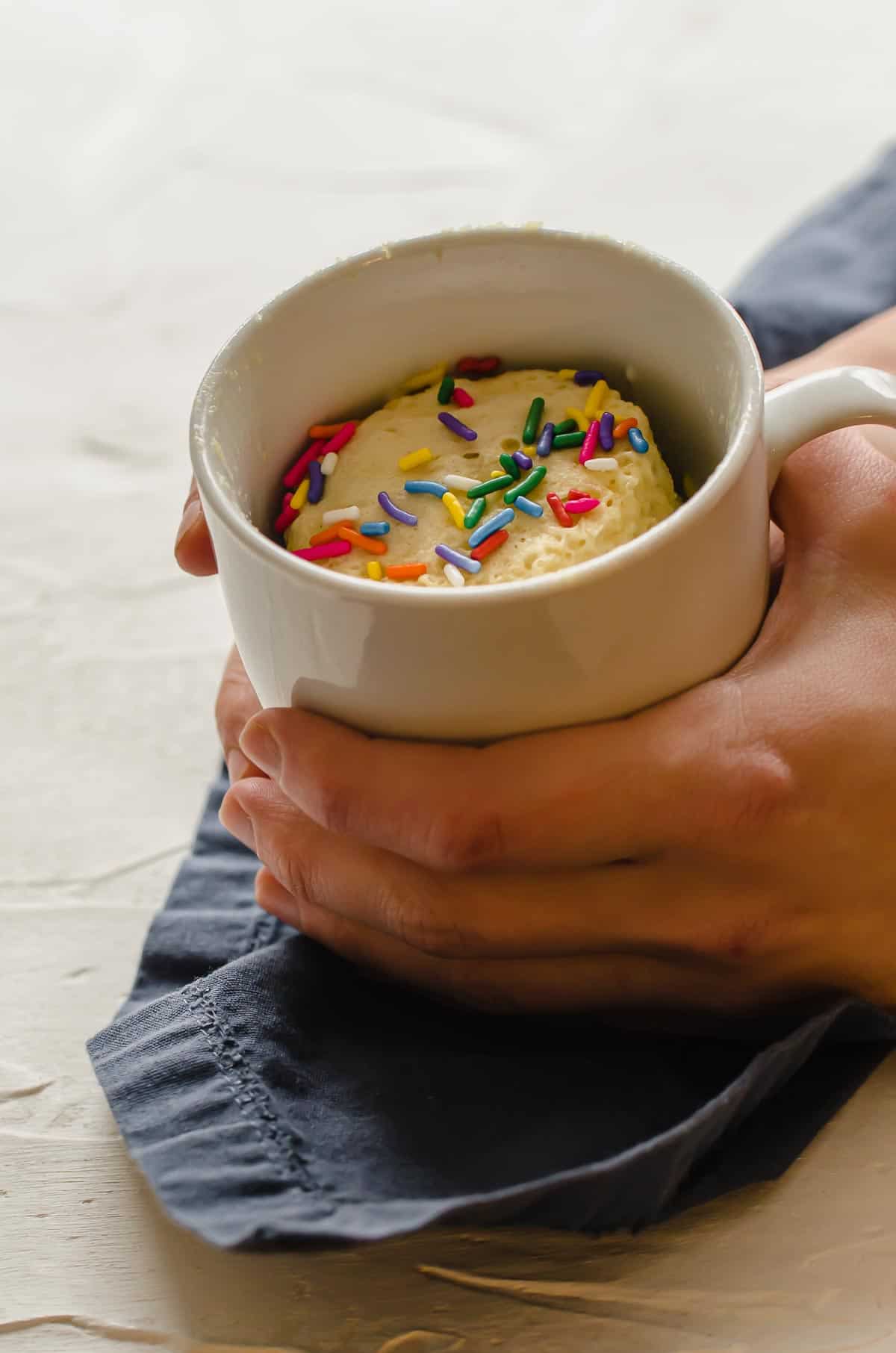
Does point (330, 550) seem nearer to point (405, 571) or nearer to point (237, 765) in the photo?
point (405, 571)

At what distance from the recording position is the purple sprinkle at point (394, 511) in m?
0.57

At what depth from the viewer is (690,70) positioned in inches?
55.5

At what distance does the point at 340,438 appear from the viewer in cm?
62

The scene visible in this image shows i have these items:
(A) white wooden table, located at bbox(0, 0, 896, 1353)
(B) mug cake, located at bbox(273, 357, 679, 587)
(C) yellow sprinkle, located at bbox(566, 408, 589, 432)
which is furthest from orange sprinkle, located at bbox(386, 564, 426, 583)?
(A) white wooden table, located at bbox(0, 0, 896, 1353)

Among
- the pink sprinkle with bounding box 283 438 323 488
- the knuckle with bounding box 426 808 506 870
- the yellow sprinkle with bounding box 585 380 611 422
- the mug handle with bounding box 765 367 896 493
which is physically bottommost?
the knuckle with bounding box 426 808 506 870

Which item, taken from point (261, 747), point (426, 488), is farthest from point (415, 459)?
point (261, 747)

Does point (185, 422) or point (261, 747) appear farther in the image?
point (185, 422)

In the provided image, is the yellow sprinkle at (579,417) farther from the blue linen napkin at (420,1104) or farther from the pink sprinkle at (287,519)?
the blue linen napkin at (420,1104)

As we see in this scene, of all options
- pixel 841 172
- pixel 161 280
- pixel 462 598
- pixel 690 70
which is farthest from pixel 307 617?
pixel 690 70

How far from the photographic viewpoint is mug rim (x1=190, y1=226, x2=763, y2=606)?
1.56 ft

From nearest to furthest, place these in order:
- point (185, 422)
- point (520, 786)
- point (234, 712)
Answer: point (520, 786)
point (234, 712)
point (185, 422)

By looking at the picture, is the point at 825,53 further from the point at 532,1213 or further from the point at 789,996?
the point at 532,1213

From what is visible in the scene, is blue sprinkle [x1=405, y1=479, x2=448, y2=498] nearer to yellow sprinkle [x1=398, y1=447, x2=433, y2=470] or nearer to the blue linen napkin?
yellow sprinkle [x1=398, y1=447, x2=433, y2=470]

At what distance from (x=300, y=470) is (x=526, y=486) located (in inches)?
4.1
